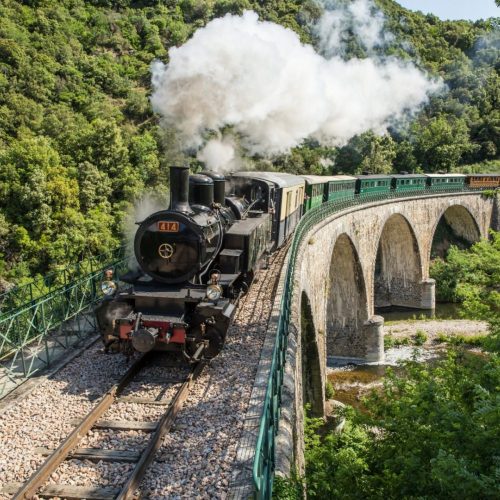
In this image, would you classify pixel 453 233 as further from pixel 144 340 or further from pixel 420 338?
pixel 144 340

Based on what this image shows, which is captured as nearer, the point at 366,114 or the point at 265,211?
the point at 265,211

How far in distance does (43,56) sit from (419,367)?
2163 inches

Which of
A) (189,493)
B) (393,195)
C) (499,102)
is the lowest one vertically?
(189,493)

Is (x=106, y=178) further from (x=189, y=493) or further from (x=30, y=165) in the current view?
(x=189, y=493)

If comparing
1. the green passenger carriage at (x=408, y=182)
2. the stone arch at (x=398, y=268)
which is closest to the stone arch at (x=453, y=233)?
the green passenger carriage at (x=408, y=182)

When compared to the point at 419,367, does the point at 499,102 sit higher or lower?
higher

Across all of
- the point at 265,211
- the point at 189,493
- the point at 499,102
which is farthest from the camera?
the point at 499,102

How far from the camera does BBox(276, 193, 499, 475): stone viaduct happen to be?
7.90m

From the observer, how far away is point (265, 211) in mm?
12094

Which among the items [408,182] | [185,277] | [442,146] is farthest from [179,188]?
[442,146]

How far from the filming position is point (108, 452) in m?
5.31

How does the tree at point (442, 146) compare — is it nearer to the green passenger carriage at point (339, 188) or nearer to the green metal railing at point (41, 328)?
the green passenger carriage at point (339, 188)

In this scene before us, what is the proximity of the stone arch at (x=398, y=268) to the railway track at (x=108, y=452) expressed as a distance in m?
27.2

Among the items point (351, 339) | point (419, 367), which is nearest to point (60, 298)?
point (419, 367)
